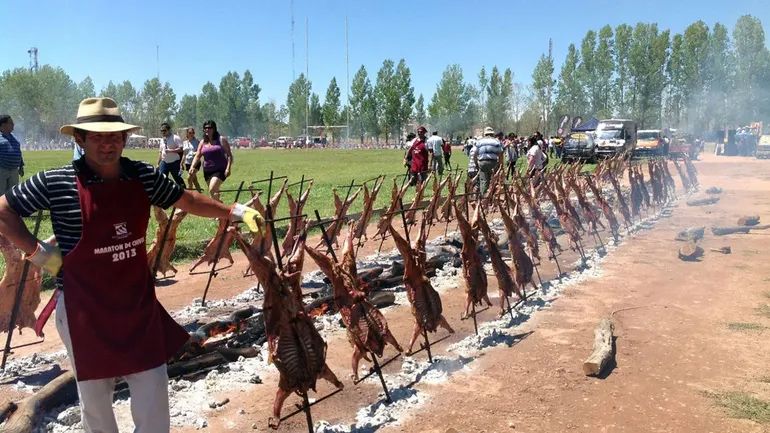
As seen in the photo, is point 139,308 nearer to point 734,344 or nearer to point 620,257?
point 734,344

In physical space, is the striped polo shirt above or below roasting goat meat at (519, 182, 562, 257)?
above

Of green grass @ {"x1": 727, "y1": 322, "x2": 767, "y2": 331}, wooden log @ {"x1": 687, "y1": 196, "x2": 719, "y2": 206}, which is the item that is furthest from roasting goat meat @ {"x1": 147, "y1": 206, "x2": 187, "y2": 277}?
wooden log @ {"x1": 687, "y1": 196, "x2": 719, "y2": 206}

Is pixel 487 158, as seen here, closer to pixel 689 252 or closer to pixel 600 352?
pixel 689 252

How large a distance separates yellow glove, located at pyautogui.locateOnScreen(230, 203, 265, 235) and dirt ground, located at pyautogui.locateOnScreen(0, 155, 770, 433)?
1.54m

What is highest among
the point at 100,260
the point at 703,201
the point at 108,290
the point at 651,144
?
the point at 651,144

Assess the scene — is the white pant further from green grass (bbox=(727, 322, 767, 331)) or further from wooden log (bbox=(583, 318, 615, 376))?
green grass (bbox=(727, 322, 767, 331))

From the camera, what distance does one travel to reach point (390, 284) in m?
7.65

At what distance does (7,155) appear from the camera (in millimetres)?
9875

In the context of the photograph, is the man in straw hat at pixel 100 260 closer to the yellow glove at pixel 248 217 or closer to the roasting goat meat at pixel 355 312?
the yellow glove at pixel 248 217

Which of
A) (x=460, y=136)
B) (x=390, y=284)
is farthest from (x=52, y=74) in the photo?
(x=390, y=284)

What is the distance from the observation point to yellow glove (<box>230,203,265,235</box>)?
11.2 feet

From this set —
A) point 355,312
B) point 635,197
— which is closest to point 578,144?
point 635,197

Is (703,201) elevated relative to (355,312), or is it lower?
lower

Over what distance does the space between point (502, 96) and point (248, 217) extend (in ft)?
235
